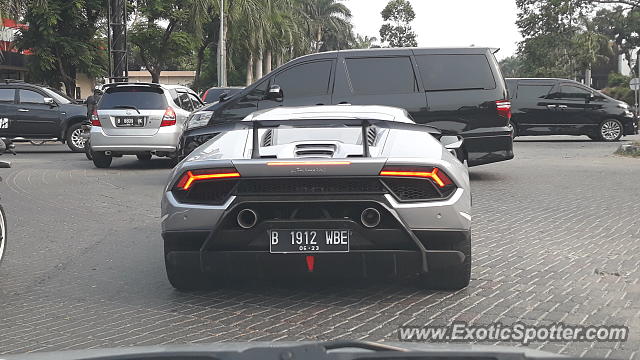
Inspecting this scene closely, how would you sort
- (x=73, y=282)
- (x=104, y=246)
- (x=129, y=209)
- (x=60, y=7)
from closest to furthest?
1. (x=73, y=282)
2. (x=104, y=246)
3. (x=129, y=209)
4. (x=60, y=7)

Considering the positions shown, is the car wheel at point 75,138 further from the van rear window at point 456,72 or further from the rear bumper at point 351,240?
the rear bumper at point 351,240

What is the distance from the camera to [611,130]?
78.5 feet

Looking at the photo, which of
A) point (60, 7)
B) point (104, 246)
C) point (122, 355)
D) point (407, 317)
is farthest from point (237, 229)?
point (60, 7)

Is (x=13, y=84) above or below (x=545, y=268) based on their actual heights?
above

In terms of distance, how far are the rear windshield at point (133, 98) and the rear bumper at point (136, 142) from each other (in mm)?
495

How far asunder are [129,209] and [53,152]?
40.1ft

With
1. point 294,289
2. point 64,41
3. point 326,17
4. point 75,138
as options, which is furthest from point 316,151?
point 326,17

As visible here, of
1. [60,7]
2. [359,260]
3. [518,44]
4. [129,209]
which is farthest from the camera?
[518,44]

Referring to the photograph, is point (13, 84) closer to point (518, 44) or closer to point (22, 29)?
point (22, 29)

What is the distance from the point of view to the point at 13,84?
66.4 feet

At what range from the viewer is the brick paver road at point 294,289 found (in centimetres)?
465

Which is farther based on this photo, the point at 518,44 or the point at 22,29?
the point at 518,44

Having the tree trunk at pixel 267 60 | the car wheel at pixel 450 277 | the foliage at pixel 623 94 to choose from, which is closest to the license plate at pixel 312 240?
the car wheel at pixel 450 277

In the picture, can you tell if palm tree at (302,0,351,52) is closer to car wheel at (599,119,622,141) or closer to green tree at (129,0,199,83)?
green tree at (129,0,199,83)
